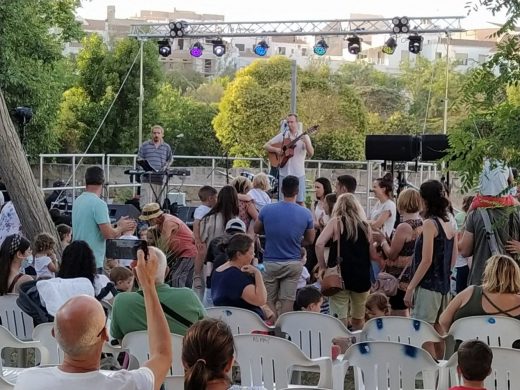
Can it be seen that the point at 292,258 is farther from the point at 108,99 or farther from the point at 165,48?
the point at 108,99

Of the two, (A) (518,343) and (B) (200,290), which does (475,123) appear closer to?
(A) (518,343)

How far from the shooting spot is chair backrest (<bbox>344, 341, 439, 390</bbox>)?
14.8 feet

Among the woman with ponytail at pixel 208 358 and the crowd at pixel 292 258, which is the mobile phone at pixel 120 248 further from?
the woman with ponytail at pixel 208 358

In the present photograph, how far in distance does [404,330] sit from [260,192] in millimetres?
4043

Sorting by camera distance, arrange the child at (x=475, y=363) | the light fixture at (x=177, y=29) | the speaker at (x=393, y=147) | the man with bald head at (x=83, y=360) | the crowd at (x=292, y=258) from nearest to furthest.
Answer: the man with bald head at (x=83, y=360) < the child at (x=475, y=363) < the crowd at (x=292, y=258) < the speaker at (x=393, y=147) < the light fixture at (x=177, y=29)

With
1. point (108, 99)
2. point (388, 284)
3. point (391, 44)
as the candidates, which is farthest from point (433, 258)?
point (108, 99)

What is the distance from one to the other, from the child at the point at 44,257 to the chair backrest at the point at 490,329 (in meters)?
3.12

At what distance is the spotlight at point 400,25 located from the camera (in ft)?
57.7

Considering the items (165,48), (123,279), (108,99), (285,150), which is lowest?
(123,279)

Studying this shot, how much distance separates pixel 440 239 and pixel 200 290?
2546 millimetres

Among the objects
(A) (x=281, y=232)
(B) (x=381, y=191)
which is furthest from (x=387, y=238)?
(A) (x=281, y=232)

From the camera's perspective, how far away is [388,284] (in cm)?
688

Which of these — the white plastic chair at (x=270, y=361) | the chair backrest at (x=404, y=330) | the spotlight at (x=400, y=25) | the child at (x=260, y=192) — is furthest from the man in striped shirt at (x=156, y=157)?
the white plastic chair at (x=270, y=361)

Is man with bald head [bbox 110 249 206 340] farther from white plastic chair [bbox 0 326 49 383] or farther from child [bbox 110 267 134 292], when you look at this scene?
child [bbox 110 267 134 292]
